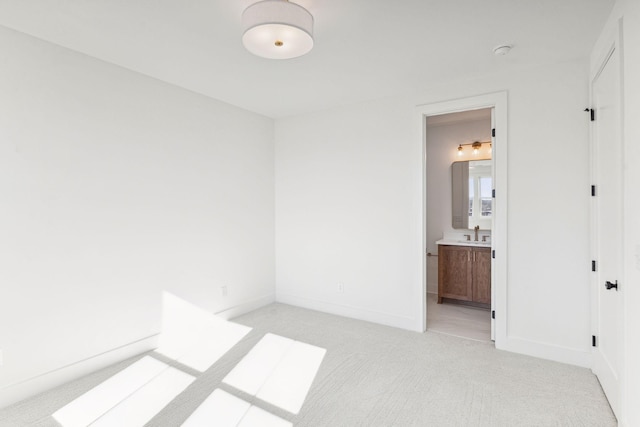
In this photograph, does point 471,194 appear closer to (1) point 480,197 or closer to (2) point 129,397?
(1) point 480,197

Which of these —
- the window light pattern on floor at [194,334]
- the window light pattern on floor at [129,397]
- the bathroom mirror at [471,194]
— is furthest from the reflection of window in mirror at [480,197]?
the window light pattern on floor at [129,397]

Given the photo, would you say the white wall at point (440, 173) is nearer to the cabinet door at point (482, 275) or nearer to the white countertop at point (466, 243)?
the white countertop at point (466, 243)

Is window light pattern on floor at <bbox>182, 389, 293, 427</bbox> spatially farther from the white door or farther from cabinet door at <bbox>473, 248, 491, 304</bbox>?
cabinet door at <bbox>473, 248, 491, 304</bbox>

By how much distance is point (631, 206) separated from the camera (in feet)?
5.70

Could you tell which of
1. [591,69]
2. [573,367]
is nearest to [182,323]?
[573,367]

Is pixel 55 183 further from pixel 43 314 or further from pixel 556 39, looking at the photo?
pixel 556 39

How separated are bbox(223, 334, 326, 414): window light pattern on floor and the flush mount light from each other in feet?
7.91

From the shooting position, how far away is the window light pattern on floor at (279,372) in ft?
7.88

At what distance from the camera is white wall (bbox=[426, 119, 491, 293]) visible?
504 cm

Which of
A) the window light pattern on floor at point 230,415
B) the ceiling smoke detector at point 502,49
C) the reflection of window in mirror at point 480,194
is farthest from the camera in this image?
the reflection of window in mirror at point 480,194

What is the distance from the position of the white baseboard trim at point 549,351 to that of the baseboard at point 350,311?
0.97 meters

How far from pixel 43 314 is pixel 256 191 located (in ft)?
8.47

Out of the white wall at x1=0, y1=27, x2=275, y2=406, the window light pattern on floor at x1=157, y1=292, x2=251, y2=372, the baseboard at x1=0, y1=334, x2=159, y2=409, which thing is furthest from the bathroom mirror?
the baseboard at x1=0, y1=334, x2=159, y2=409

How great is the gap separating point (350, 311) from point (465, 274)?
1707 mm
